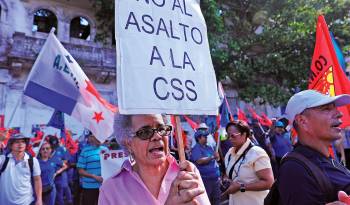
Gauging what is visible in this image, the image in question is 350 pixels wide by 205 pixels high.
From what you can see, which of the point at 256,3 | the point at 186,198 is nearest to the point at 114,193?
the point at 186,198

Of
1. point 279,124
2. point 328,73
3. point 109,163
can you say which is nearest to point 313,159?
point 328,73

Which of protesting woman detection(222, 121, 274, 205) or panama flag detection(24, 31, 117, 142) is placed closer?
protesting woman detection(222, 121, 274, 205)

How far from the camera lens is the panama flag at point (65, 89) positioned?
4.37 meters

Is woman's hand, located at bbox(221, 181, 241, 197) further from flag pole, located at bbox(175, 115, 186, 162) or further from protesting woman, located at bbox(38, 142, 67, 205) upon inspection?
protesting woman, located at bbox(38, 142, 67, 205)

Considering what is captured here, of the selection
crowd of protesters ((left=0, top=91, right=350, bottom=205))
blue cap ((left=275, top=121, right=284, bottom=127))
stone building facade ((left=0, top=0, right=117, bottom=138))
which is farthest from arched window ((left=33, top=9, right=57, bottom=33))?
blue cap ((left=275, top=121, right=284, bottom=127))

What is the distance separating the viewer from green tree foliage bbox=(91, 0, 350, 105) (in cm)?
1232

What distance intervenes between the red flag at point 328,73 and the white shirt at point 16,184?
369cm

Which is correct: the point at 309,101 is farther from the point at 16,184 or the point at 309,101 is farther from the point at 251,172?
the point at 16,184

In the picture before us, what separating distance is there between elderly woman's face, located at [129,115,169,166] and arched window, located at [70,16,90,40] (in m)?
15.7

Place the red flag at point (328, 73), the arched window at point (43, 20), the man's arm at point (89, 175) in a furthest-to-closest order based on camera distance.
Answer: the arched window at point (43, 20) → the man's arm at point (89, 175) → the red flag at point (328, 73)

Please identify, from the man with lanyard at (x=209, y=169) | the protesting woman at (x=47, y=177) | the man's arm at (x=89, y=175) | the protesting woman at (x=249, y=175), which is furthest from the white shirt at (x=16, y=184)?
the man with lanyard at (x=209, y=169)

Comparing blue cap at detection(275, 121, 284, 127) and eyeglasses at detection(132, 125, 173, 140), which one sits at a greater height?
blue cap at detection(275, 121, 284, 127)

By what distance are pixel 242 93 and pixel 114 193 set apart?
1211cm

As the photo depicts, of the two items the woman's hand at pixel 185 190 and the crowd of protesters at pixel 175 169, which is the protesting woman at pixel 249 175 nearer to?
the crowd of protesters at pixel 175 169
